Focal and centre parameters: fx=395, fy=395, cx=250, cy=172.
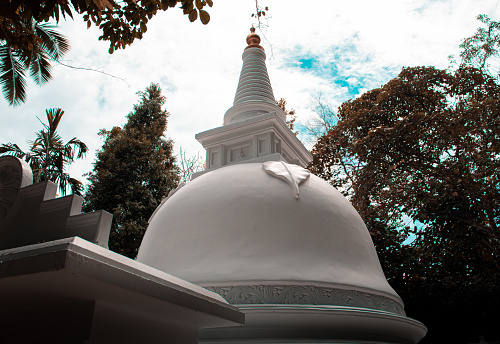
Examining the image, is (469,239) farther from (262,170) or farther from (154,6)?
(154,6)

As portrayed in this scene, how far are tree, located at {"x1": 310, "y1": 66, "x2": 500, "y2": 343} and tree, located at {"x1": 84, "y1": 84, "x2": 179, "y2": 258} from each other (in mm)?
8843

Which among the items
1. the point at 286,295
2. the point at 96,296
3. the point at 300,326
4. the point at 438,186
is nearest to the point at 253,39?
the point at 438,186

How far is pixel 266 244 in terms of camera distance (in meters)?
5.51

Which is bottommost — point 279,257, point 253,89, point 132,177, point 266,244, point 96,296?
point 96,296

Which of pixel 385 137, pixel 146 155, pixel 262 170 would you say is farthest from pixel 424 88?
pixel 146 155

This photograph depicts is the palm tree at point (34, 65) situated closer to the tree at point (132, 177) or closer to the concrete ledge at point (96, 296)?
the tree at point (132, 177)

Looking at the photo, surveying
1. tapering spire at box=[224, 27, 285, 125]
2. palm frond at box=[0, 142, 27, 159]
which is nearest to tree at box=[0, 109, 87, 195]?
palm frond at box=[0, 142, 27, 159]

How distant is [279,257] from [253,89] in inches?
225

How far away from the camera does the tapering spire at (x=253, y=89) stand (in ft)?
31.6

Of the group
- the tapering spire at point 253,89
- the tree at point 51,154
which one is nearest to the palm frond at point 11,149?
the tree at point 51,154

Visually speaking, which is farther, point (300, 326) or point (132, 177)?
point (132, 177)

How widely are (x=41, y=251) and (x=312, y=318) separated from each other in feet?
12.4

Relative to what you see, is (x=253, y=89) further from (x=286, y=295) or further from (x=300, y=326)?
(x=300, y=326)

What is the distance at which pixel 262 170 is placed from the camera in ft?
22.6
